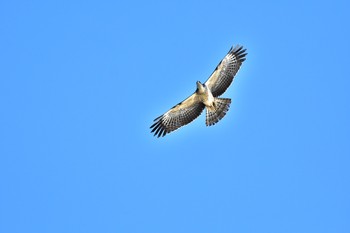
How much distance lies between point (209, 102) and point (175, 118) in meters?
1.47

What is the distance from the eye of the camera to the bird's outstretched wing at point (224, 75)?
17.6 meters

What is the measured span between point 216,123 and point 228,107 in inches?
27.3

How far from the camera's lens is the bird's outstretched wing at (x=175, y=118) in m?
18.0

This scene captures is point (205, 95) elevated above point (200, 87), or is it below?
below

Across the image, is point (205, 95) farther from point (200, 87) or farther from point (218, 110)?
point (218, 110)

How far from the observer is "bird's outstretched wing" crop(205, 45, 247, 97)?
17.6 m

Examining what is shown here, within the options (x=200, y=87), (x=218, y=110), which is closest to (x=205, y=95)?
(x=200, y=87)

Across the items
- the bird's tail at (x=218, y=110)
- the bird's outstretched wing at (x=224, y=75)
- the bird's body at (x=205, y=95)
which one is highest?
the bird's outstretched wing at (x=224, y=75)

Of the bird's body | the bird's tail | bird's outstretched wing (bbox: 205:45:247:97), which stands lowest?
the bird's tail

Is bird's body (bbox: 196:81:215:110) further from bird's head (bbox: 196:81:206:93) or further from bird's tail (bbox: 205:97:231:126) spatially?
bird's tail (bbox: 205:97:231:126)

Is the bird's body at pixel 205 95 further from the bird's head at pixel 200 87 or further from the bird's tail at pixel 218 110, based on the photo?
the bird's tail at pixel 218 110

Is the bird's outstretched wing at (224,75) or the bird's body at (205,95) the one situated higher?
the bird's outstretched wing at (224,75)

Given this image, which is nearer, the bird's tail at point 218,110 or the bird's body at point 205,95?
the bird's body at point 205,95

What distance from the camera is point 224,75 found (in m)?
17.7
